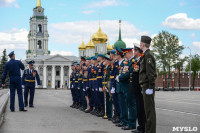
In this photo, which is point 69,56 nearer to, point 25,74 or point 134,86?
point 25,74

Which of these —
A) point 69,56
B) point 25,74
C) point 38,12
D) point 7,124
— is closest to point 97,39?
point 69,56

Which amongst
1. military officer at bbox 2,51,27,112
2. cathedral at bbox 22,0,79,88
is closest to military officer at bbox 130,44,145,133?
military officer at bbox 2,51,27,112

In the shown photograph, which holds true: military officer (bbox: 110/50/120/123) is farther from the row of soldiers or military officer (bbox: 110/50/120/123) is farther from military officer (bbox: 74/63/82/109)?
military officer (bbox: 74/63/82/109)

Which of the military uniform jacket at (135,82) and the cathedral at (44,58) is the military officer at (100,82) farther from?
the cathedral at (44,58)

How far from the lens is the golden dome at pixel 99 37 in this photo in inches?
4321

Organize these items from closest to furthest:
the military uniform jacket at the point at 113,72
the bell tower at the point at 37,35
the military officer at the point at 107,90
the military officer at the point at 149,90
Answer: the military officer at the point at 149,90
the military uniform jacket at the point at 113,72
the military officer at the point at 107,90
the bell tower at the point at 37,35

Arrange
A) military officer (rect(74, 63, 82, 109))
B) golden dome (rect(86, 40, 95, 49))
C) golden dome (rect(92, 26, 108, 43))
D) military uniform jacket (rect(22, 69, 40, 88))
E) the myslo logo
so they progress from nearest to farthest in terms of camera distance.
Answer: the myslo logo → military officer (rect(74, 63, 82, 109)) → military uniform jacket (rect(22, 69, 40, 88)) → golden dome (rect(92, 26, 108, 43)) → golden dome (rect(86, 40, 95, 49))

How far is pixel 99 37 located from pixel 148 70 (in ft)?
338

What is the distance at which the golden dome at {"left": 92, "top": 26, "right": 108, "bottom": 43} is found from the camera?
360 feet

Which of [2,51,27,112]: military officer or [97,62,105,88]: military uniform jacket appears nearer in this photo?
[97,62,105,88]: military uniform jacket

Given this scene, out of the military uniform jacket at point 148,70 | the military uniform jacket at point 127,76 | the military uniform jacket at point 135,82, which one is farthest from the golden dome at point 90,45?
the military uniform jacket at point 148,70

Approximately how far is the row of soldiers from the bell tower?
11182 cm

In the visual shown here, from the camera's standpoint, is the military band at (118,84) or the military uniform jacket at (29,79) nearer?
the military band at (118,84)

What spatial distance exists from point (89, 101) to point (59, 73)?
361ft
